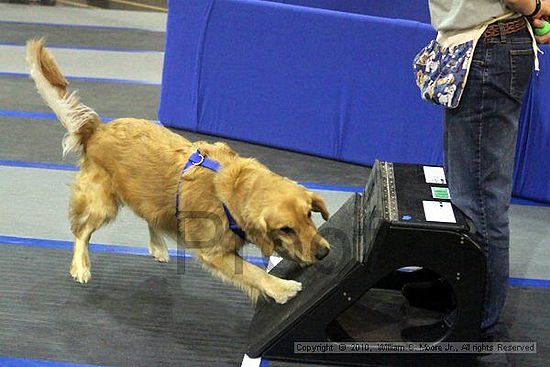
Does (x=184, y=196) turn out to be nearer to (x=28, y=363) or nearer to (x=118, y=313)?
(x=118, y=313)

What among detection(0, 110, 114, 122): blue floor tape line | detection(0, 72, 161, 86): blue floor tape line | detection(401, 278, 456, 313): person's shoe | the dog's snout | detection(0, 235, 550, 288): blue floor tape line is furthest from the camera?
detection(0, 72, 161, 86): blue floor tape line

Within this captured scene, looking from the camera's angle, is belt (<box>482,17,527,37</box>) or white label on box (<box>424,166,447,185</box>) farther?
white label on box (<box>424,166,447,185</box>)

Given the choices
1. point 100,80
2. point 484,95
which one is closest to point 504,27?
point 484,95

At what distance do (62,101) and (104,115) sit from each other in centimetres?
253

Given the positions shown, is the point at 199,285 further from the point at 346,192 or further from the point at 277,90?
the point at 277,90

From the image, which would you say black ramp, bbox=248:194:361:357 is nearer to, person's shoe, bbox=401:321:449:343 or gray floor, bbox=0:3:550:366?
person's shoe, bbox=401:321:449:343

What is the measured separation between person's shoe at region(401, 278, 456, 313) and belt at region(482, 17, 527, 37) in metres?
1.22

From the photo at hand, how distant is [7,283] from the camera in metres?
3.61

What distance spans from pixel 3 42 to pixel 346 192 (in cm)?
539

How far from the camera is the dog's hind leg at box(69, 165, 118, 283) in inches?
138

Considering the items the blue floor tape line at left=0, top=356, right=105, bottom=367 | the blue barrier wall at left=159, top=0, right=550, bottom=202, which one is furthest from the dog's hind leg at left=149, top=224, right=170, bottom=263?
the blue barrier wall at left=159, top=0, right=550, bottom=202

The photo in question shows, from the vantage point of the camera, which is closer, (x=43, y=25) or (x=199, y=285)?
(x=199, y=285)

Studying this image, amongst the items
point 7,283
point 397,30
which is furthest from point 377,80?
point 7,283

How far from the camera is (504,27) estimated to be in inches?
104
